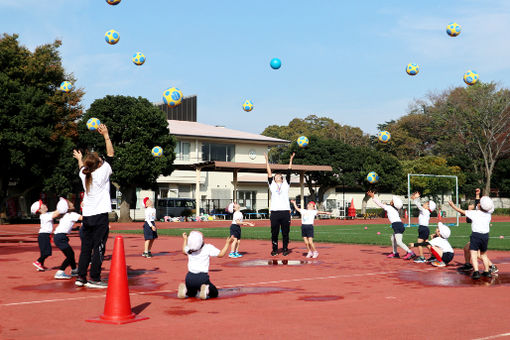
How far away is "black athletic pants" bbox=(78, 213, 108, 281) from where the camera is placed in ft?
29.5

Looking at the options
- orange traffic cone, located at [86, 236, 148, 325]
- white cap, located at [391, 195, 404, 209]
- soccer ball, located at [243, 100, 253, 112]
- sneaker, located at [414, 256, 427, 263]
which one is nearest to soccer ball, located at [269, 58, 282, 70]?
soccer ball, located at [243, 100, 253, 112]

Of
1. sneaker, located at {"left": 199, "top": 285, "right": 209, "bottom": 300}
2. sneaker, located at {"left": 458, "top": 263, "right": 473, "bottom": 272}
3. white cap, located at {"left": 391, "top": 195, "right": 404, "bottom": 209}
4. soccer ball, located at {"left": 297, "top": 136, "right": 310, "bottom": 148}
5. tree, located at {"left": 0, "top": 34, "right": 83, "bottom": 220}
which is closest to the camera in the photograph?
sneaker, located at {"left": 199, "top": 285, "right": 209, "bottom": 300}

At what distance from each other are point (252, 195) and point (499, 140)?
27418mm

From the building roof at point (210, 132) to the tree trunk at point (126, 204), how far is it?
37.3 feet

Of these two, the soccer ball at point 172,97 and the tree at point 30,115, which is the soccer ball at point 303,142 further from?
the tree at point 30,115

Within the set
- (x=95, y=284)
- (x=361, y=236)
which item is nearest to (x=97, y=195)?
Result: (x=95, y=284)

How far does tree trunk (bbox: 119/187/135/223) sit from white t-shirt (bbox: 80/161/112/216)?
3584cm

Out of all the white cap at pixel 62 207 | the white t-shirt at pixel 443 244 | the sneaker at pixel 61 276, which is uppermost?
the white cap at pixel 62 207

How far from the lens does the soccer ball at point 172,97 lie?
2466 centimetres

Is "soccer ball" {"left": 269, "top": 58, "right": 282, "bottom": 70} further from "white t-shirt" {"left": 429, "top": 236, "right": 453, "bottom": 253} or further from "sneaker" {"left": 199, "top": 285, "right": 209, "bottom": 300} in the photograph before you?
"sneaker" {"left": 199, "top": 285, "right": 209, "bottom": 300}

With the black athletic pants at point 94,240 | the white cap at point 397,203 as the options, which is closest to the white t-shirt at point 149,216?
the black athletic pants at point 94,240

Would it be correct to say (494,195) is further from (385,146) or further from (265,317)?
(265,317)

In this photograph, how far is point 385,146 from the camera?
74375 mm

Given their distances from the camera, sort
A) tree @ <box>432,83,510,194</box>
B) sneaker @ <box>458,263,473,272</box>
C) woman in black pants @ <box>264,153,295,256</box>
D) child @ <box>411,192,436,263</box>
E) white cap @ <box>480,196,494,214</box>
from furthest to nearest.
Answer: tree @ <box>432,83,510,194</box>
woman in black pants @ <box>264,153,295,256</box>
child @ <box>411,192,436,263</box>
sneaker @ <box>458,263,473,272</box>
white cap @ <box>480,196,494,214</box>
